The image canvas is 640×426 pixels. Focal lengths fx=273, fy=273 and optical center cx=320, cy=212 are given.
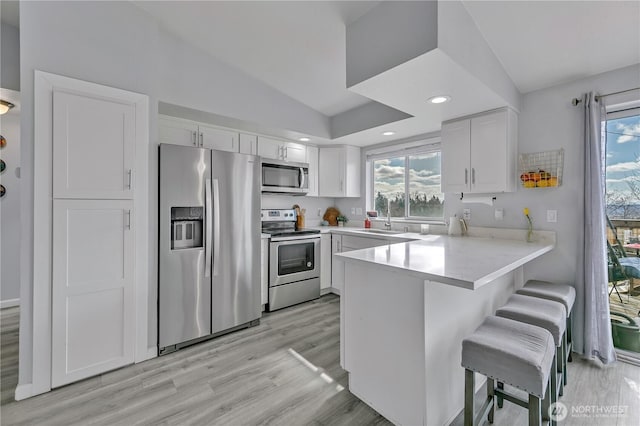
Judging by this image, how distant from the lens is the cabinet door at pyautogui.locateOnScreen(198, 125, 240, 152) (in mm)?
3041

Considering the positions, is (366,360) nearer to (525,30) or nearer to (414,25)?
Answer: (414,25)

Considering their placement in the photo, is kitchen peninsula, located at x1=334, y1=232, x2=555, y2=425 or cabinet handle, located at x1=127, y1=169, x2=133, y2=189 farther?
cabinet handle, located at x1=127, y1=169, x2=133, y2=189

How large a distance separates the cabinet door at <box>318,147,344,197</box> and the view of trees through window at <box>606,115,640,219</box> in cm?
278

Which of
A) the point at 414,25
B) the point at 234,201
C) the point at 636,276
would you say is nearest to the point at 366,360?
the point at 234,201

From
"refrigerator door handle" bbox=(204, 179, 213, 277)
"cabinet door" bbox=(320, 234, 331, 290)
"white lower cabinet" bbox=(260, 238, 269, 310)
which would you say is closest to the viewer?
"refrigerator door handle" bbox=(204, 179, 213, 277)

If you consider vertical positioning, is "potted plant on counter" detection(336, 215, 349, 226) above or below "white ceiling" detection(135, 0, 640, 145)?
below

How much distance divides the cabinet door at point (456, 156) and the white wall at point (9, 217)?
4945 mm

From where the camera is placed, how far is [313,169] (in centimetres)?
414

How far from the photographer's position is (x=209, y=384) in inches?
76.0

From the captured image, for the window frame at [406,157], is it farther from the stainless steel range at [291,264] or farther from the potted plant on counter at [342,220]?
the stainless steel range at [291,264]

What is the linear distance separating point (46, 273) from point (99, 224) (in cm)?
43

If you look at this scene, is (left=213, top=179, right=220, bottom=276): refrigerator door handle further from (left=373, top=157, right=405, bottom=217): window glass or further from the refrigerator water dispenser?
(left=373, top=157, right=405, bottom=217): window glass

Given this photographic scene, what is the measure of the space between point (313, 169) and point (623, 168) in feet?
10.6

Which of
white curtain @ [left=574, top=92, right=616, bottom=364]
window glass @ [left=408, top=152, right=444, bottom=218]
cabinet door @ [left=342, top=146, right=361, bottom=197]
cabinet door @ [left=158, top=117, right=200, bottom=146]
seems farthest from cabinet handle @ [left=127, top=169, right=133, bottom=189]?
white curtain @ [left=574, top=92, right=616, bottom=364]
